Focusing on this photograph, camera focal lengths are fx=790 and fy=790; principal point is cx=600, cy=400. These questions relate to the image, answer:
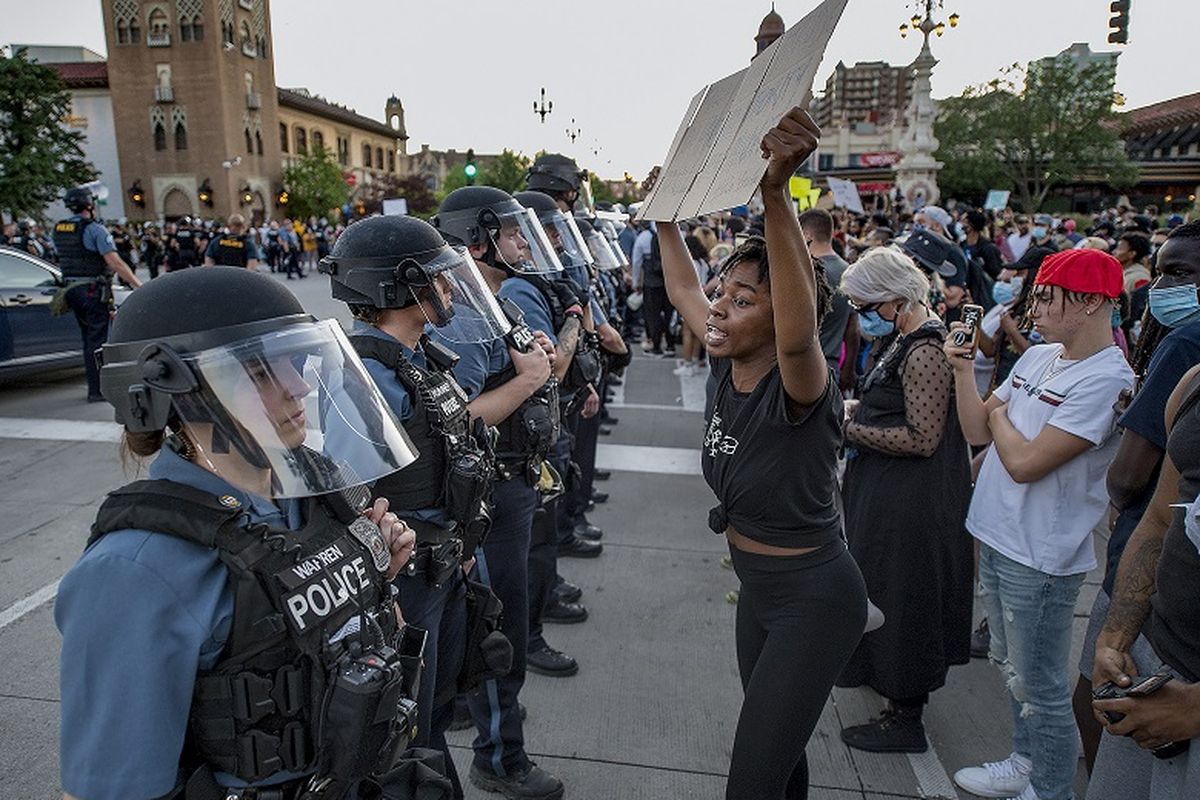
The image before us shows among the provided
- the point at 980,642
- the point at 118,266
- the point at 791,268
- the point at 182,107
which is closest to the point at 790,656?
the point at 791,268

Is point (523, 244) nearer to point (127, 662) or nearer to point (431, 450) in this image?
point (431, 450)

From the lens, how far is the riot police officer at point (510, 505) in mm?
2826

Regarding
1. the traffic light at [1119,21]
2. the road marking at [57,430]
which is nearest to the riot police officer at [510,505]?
the road marking at [57,430]

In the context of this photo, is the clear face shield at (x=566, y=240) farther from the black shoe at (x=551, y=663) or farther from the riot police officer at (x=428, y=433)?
the black shoe at (x=551, y=663)

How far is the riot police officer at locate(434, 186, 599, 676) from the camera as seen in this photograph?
3.44 m

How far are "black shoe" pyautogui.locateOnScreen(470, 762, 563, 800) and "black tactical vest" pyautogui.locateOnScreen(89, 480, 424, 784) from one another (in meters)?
1.55

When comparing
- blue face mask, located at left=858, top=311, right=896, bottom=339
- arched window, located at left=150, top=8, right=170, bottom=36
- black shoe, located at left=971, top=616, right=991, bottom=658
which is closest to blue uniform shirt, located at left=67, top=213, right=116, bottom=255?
blue face mask, located at left=858, top=311, right=896, bottom=339

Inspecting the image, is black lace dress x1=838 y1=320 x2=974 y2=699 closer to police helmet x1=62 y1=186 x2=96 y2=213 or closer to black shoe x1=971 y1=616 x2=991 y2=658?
black shoe x1=971 y1=616 x2=991 y2=658

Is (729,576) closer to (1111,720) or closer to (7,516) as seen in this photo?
(1111,720)

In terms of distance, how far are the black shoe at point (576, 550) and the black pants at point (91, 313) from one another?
19.4 feet

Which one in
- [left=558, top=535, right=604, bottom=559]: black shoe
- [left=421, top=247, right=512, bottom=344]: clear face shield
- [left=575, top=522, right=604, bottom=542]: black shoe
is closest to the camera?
[left=421, top=247, right=512, bottom=344]: clear face shield

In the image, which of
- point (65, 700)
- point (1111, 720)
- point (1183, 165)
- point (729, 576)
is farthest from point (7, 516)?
point (1183, 165)

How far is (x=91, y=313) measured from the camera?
323 inches

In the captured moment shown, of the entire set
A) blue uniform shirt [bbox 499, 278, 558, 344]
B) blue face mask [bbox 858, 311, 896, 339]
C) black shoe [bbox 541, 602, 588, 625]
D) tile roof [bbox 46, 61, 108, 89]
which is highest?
tile roof [bbox 46, 61, 108, 89]
